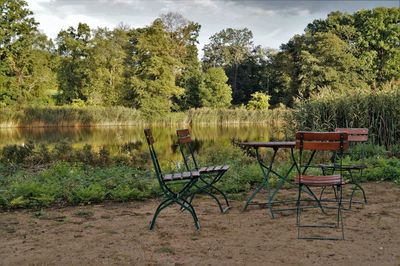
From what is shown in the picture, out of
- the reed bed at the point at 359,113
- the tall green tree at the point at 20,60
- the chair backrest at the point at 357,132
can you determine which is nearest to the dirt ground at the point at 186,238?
the chair backrest at the point at 357,132

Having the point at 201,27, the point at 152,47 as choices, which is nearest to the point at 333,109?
the point at 152,47

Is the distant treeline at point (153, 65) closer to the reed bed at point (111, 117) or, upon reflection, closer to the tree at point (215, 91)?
the tree at point (215, 91)

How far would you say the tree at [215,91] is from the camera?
131 ft

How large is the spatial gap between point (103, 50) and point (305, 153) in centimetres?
2980

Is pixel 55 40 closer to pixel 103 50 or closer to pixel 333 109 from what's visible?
pixel 103 50

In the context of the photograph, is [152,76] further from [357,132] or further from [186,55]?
[357,132]

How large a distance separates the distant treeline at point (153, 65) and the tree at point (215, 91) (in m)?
0.09

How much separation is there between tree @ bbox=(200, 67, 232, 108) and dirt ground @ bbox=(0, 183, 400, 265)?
35.2m

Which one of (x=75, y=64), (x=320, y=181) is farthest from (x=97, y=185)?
(x=75, y=64)

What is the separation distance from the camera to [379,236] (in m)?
3.84

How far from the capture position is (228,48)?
52625 mm

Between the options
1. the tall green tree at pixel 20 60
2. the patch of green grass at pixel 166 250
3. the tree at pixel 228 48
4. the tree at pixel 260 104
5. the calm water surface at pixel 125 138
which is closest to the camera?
the patch of green grass at pixel 166 250

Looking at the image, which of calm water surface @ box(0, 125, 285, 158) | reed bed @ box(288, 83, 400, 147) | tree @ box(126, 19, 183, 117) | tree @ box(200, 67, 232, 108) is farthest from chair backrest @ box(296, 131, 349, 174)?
tree @ box(200, 67, 232, 108)

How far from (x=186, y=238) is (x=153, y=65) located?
32.0 metres
